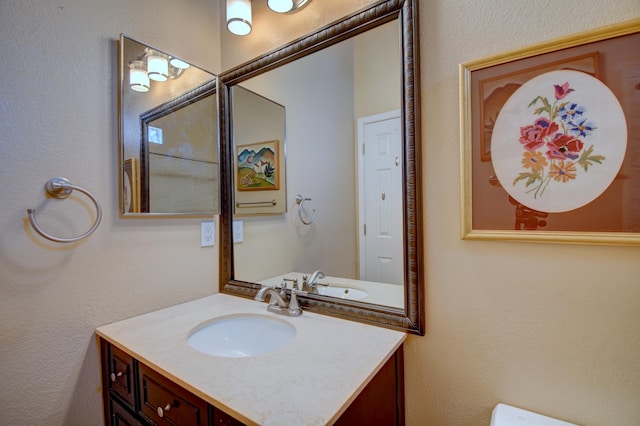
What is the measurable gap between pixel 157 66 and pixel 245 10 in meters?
0.47

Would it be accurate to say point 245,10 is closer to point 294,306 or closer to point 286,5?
point 286,5

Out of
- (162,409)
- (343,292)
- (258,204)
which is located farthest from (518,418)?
(258,204)

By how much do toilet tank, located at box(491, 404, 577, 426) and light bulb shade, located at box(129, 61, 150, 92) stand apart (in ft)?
5.63

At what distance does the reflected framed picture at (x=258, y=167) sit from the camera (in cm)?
145

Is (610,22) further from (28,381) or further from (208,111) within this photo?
(28,381)

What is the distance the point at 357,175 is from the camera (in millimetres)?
1165

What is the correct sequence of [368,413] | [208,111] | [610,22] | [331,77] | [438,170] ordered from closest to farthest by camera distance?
1. [610,22]
2. [368,413]
3. [438,170]
4. [331,77]
5. [208,111]

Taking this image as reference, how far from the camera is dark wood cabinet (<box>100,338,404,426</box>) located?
0.76 m

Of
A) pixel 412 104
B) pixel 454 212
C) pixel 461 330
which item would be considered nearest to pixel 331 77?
pixel 412 104

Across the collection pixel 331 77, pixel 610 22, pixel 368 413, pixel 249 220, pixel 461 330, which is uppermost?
pixel 331 77

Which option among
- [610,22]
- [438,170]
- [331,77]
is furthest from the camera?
[331,77]

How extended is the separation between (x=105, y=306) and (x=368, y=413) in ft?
3.49

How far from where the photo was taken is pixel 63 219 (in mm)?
1045

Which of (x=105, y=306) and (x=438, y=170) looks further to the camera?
(x=105, y=306)
